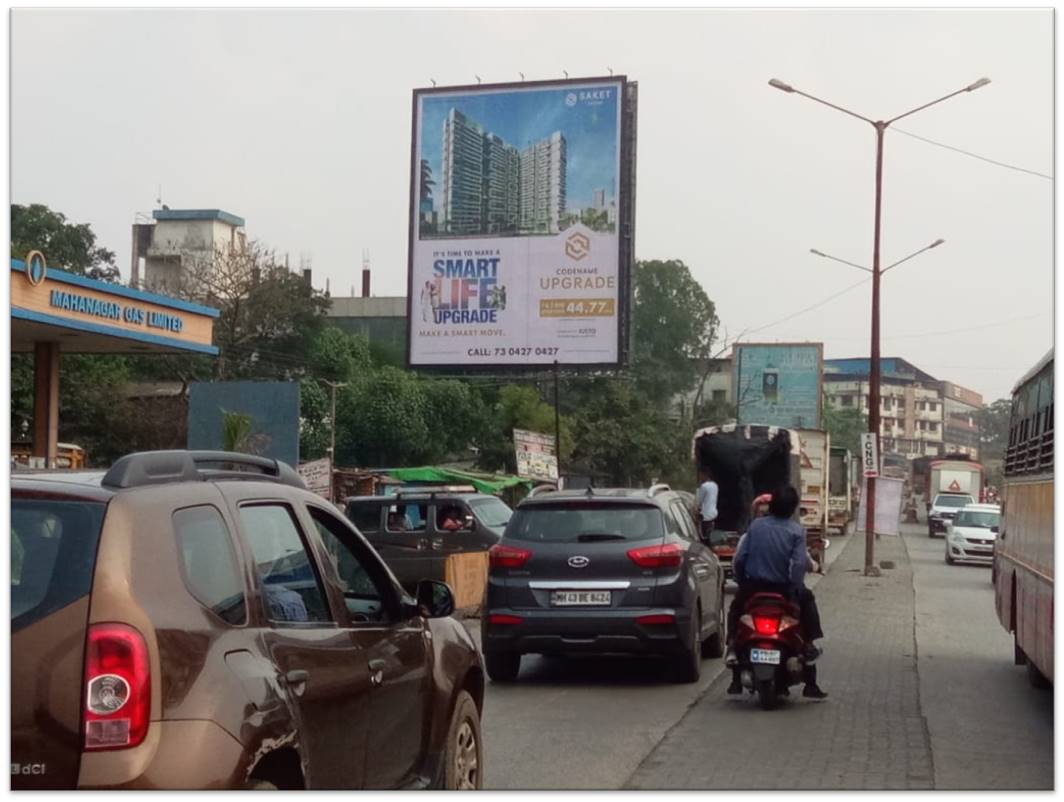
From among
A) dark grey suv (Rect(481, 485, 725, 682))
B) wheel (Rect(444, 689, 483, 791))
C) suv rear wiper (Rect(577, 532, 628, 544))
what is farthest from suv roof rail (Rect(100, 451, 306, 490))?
suv rear wiper (Rect(577, 532, 628, 544))

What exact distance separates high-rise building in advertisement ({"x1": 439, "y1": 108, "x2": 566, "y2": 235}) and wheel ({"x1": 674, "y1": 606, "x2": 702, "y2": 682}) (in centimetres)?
2504

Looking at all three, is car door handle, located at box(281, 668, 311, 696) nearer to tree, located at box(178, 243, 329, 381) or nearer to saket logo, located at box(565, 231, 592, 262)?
saket logo, located at box(565, 231, 592, 262)

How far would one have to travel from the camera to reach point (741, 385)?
70.9 meters

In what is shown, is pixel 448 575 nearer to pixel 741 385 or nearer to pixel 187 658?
pixel 187 658

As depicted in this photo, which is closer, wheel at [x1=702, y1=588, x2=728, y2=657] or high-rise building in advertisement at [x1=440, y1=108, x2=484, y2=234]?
wheel at [x1=702, y1=588, x2=728, y2=657]

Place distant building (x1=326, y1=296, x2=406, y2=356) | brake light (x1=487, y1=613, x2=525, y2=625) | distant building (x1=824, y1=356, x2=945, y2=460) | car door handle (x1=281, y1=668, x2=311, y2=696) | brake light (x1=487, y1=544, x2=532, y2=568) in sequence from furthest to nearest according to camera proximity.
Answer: distant building (x1=824, y1=356, x2=945, y2=460)
distant building (x1=326, y1=296, x2=406, y2=356)
brake light (x1=487, y1=544, x2=532, y2=568)
brake light (x1=487, y1=613, x2=525, y2=625)
car door handle (x1=281, y1=668, x2=311, y2=696)

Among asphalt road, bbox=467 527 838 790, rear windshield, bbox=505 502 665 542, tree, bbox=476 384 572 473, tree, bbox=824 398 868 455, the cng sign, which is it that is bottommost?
asphalt road, bbox=467 527 838 790

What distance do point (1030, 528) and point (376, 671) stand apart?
6.54 meters

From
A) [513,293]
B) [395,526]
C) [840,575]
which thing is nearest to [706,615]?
[395,526]

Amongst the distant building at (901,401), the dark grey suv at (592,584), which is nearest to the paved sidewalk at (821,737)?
the dark grey suv at (592,584)

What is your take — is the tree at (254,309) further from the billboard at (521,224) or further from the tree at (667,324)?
the tree at (667,324)

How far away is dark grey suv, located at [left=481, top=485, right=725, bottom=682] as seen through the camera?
451 inches

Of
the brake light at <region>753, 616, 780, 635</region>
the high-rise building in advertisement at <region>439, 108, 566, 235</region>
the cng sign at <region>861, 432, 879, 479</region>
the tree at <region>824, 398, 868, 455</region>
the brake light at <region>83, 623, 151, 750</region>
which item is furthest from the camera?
the tree at <region>824, 398, 868, 455</region>

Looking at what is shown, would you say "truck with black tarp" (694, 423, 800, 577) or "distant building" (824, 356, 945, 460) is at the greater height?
"distant building" (824, 356, 945, 460)
